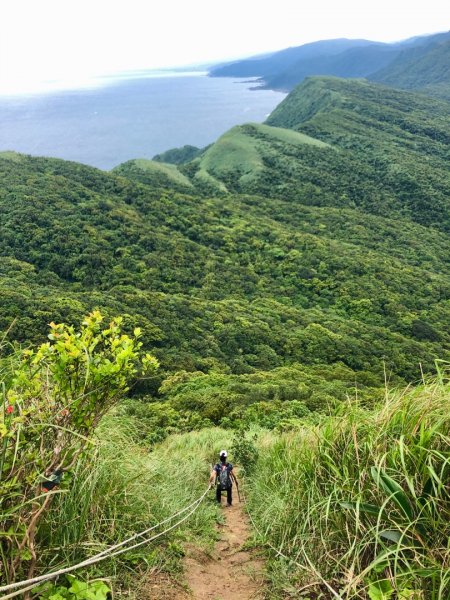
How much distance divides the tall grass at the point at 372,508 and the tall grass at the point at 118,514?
34.4 inches

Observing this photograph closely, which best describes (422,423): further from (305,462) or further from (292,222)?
(292,222)

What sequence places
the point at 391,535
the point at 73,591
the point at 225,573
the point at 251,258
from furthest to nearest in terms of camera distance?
1. the point at 251,258
2. the point at 225,573
3. the point at 391,535
4. the point at 73,591

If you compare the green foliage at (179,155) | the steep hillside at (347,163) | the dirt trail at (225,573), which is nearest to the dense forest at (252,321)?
the dirt trail at (225,573)

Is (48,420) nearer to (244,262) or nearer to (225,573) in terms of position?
(225,573)

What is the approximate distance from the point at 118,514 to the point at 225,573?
1.28 meters

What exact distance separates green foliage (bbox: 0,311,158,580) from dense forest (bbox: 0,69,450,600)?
0.06ft

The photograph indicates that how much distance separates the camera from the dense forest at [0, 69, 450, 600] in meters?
3.14

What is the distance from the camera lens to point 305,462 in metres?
4.20

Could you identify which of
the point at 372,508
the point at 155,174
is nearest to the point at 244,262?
the point at 155,174

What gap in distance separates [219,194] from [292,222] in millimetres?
20043

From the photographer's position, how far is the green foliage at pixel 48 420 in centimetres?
271

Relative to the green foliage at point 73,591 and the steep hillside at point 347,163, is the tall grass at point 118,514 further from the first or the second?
the steep hillside at point 347,163

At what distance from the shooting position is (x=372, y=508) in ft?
10.3

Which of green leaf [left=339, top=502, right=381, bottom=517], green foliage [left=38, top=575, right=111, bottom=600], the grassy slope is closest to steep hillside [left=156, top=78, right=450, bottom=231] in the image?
A: the grassy slope
